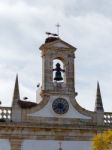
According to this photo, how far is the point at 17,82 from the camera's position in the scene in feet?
132

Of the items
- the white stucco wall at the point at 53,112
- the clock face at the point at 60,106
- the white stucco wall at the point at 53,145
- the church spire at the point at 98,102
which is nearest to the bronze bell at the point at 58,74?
the white stucco wall at the point at 53,112

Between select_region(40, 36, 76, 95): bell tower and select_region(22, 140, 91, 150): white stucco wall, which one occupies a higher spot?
select_region(40, 36, 76, 95): bell tower

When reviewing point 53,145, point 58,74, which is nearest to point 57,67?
point 58,74

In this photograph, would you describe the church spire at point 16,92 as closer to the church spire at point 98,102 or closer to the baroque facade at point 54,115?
the baroque facade at point 54,115

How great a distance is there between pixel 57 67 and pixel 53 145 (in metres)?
5.32

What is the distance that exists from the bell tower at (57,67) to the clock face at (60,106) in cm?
53

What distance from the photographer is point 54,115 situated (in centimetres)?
4106

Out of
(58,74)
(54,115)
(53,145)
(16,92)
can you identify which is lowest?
(53,145)

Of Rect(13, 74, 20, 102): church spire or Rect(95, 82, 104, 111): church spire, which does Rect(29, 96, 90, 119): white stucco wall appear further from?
Rect(13, 74, 20, 102): church spire

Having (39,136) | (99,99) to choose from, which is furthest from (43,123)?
(99,99)

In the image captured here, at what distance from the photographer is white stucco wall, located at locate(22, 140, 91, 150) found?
1582 inches

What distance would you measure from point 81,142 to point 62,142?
1.30 m

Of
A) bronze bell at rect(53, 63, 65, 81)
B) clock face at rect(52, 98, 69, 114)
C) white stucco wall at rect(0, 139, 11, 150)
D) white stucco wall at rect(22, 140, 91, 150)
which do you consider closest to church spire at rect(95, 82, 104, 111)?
clock face at rect(52, 98, 69, 114)

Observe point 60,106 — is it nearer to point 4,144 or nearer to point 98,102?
point 98,102
